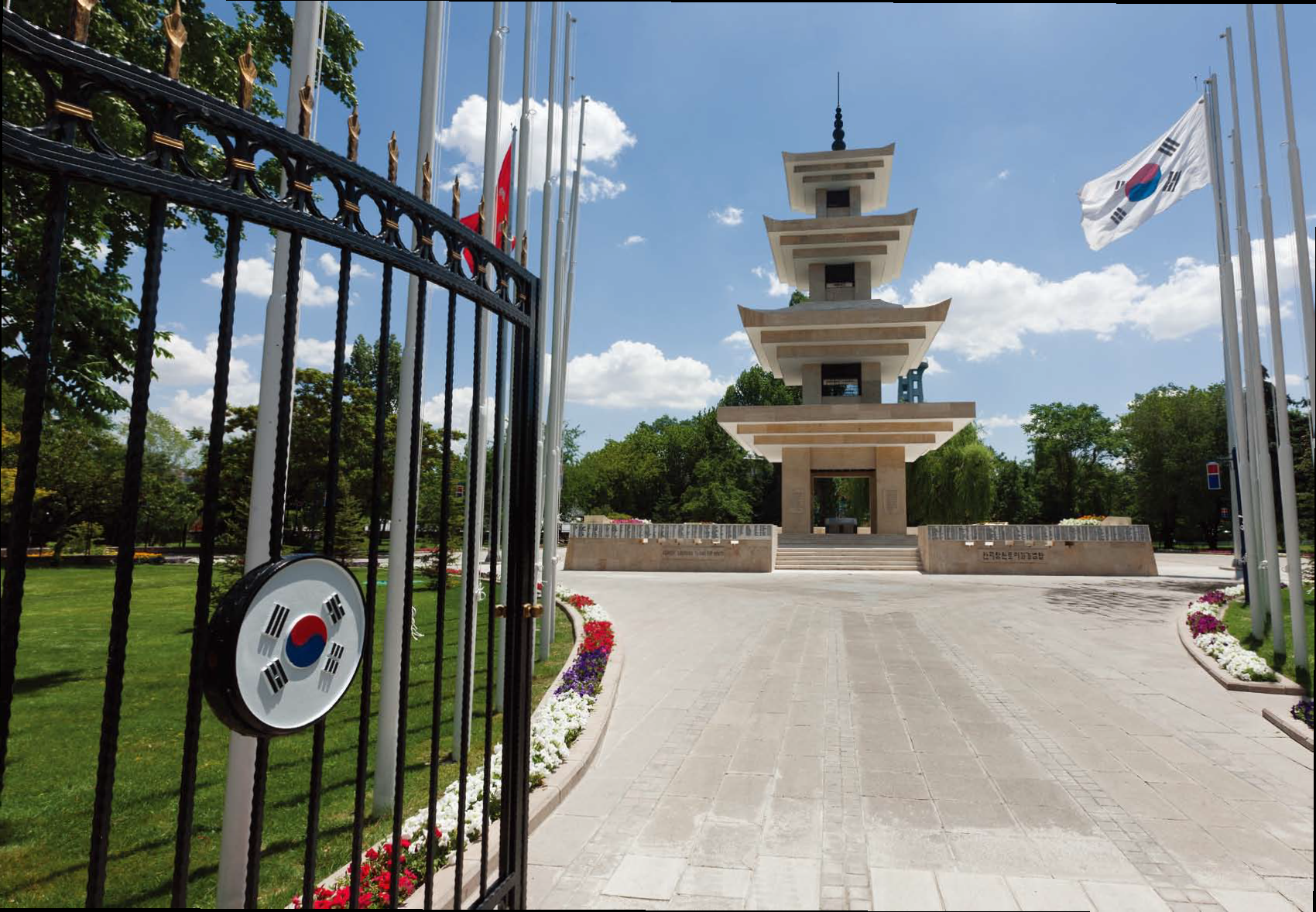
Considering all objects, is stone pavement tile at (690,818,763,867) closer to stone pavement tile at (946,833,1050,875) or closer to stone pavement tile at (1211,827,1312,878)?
stone pavement tile at (946,833,1050,875)

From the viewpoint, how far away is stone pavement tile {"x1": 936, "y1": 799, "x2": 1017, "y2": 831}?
4.75 meters

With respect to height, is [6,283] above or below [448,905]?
above

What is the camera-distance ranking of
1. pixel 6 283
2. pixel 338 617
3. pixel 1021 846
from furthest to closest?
pixel 6 283, pixel 1021 846, pixel 338 617

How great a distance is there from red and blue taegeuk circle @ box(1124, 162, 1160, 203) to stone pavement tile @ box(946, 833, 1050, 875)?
11174 millimetres

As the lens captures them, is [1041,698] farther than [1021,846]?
Yes

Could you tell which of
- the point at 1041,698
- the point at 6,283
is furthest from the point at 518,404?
the point at 1041,698

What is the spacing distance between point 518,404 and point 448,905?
2.74 meters

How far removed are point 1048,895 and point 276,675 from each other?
4.16m

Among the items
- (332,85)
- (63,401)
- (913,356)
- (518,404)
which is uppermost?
(913,356)

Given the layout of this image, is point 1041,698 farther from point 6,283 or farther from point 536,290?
point 6,283

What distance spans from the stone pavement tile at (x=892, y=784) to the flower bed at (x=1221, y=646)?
20.2 ft

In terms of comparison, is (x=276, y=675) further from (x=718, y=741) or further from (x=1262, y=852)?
(x=1262, y=852)

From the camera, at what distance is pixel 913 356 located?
35219mm

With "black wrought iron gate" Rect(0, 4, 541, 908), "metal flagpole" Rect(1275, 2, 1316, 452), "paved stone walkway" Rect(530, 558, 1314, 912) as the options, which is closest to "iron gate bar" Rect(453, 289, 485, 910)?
"black wrought iron gate" Rect(0, 4, 541, 908)
